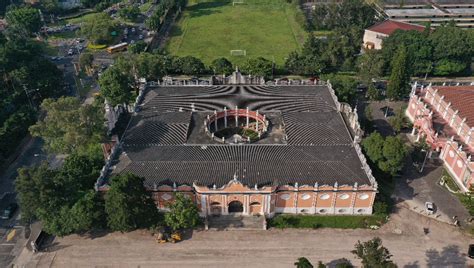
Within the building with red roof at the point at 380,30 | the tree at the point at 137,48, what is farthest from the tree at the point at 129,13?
the building with red roof at the point at 380,30

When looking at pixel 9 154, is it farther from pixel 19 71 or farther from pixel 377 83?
pixel 377 83

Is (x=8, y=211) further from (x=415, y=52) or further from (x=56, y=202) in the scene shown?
(x=415, y=52)

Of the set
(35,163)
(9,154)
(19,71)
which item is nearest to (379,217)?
(35,163)

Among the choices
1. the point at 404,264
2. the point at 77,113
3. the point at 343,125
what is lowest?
the point at 404,264

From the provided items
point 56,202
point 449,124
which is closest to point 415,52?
point 449,124

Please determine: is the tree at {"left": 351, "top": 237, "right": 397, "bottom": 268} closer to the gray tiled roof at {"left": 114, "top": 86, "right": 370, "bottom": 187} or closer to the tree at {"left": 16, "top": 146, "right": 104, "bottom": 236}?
the gray tiled roof at {"left": 114, "top": 86, "right": 370, "bottom": 187}

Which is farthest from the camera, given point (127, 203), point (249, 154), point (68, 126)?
point (249, 154)

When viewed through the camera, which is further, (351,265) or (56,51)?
(56,51)
